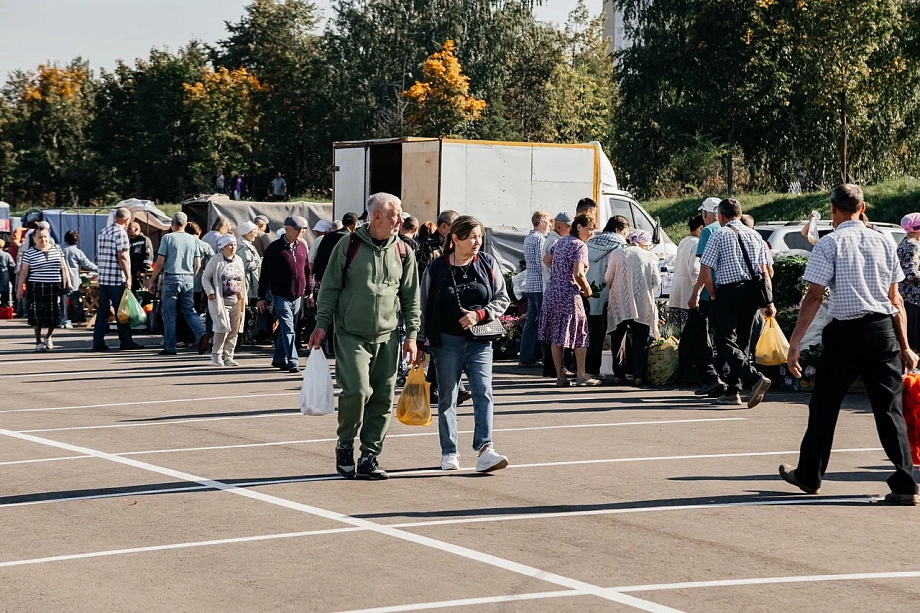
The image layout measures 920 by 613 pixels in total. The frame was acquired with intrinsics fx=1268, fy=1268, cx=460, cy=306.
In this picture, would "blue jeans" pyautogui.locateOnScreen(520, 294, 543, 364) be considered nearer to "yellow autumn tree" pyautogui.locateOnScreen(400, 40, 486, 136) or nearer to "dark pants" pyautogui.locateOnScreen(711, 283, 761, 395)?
"dark pants" pyautogui.locateOnScreen(711, 283, 761, 395)

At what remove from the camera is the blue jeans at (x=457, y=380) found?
8766mm

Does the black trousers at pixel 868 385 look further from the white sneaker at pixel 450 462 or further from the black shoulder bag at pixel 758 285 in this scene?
the black shoulder bag at pixel 758 285

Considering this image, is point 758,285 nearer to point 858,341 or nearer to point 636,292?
point 636,292

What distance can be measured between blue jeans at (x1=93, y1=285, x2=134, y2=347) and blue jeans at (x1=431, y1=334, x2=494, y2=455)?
36.1 feet

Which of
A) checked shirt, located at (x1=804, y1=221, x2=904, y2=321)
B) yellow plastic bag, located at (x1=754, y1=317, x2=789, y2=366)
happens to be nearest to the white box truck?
yellow plastic bag, located at (x1=754, y1=317, x2=789, y2=366)

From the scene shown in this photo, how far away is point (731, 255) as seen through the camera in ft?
39.7

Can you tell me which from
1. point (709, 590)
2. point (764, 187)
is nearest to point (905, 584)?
point (709, 590)

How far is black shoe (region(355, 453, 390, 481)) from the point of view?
8531 millimetres

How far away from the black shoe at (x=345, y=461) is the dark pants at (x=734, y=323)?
495 cm

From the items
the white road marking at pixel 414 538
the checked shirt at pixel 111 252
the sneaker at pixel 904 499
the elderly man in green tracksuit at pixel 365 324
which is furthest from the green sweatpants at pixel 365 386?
the checked shirt at pixel 111 252

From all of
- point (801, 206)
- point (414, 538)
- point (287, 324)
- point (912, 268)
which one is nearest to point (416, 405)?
point (414, 538)

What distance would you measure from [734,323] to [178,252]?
8.79 m

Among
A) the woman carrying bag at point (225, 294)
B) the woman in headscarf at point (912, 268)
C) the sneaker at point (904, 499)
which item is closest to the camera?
the sneaker at point (904, 499)

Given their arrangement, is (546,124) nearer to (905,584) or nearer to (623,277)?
(623,277)
